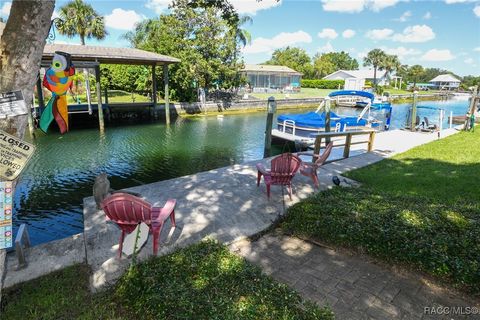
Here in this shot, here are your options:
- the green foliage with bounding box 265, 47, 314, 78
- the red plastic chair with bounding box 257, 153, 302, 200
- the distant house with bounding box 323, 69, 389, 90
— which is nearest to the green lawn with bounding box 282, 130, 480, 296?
the red plastic chair with bounding box 257, 153, 302, 200

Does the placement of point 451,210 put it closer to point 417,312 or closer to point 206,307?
point 417,312

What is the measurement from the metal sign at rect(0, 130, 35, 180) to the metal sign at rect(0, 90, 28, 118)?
0.27 metres

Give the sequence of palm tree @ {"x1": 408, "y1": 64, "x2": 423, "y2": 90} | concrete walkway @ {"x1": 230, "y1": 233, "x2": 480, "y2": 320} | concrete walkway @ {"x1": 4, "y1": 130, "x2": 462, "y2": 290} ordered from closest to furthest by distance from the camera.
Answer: concrete walkway @ {"x1": 230, "y1": 233, "x2": 480, "y2": 320} < concrete walkway @ {"x1": 4, "y1": 130, "x2": 462, "y2": 290} < palm tree @ {"x1": 408, "y1": 64, "x2": 423, "y2": 90}

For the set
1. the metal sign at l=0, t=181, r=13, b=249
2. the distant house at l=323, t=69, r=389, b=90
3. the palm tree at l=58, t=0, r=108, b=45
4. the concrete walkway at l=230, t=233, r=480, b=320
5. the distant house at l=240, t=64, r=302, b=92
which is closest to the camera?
the metal sign at l=0, t=181, r=13, b=249

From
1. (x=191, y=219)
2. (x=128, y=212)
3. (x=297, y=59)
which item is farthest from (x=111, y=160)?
(x=297, y=59)

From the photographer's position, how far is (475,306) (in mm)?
3170

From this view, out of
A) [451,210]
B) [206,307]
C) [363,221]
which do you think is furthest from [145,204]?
[451,210]

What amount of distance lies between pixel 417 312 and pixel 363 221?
1455 mm

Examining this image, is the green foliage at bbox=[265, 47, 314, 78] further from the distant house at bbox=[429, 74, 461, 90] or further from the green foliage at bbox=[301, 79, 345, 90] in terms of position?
the distant house at bbox=[429, 74, 461, 90]

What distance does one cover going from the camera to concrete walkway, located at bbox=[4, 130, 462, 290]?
3799mm

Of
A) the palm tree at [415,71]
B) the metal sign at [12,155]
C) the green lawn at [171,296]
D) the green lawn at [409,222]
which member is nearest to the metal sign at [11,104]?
the metal sign at [12,155]

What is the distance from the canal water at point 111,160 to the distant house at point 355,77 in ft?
122

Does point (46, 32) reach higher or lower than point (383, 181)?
higher

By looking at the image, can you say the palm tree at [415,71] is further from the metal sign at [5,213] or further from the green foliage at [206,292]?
the metal sign at [5,213]
